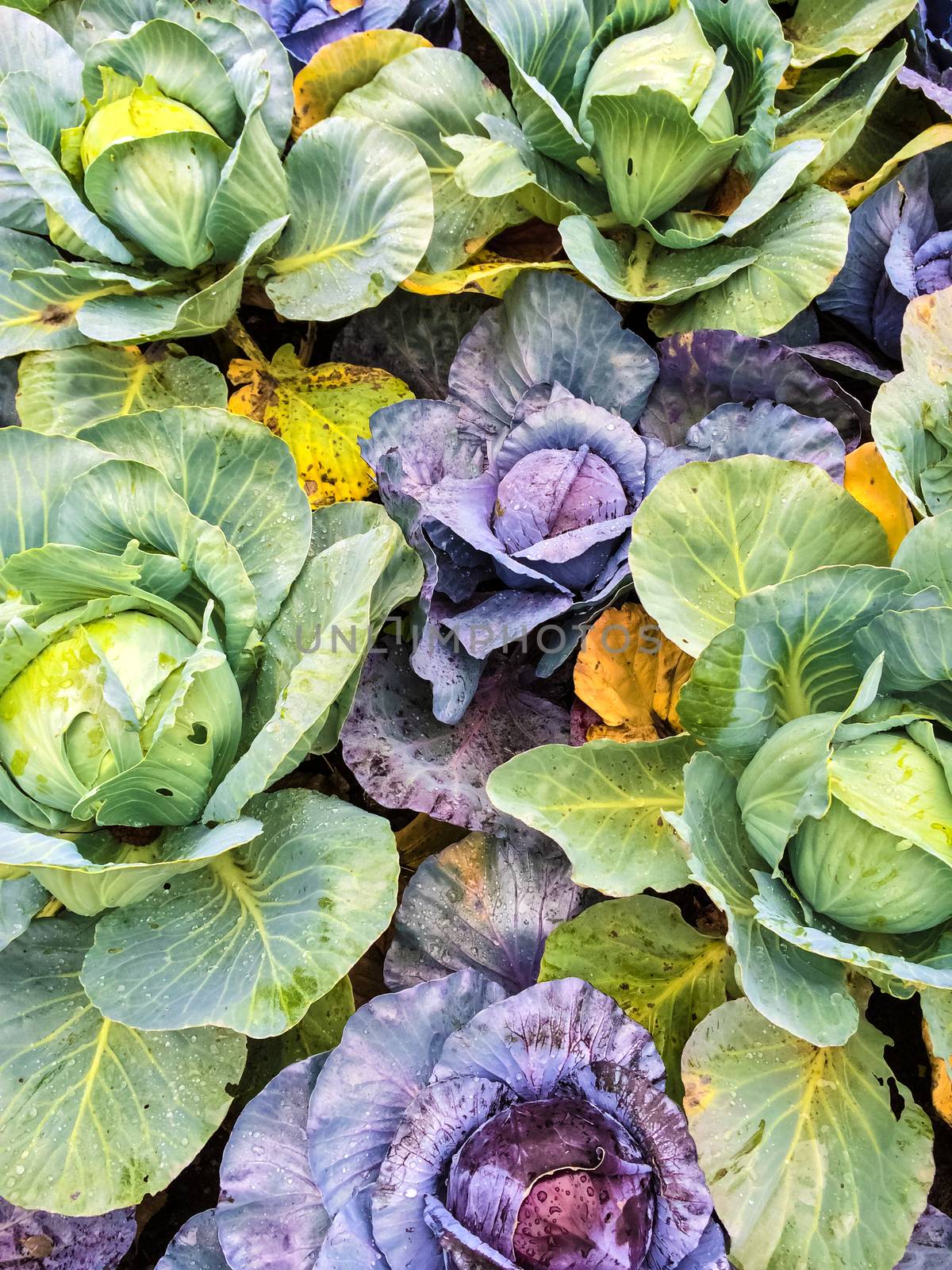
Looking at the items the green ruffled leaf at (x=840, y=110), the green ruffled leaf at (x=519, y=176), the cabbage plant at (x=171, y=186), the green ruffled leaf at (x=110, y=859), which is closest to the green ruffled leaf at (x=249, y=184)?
the cabbage plant at (x=171, y=186)

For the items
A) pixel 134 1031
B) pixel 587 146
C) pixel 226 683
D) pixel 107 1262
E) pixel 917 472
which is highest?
pixel 587 146

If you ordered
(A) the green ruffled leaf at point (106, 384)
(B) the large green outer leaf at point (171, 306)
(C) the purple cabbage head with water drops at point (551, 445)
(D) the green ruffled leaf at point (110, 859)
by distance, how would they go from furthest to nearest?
(A) the green ruffled leaf at point (106, 384), (B) the large green outer leaf at point (171, 306), (C) the purple cabbage head with water drops at point (551, 445), (D) the green ruffled leaf at point (110, 859)

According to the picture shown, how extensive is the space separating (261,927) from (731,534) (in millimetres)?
701

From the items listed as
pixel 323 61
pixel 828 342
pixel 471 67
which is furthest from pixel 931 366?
pixel 323 61

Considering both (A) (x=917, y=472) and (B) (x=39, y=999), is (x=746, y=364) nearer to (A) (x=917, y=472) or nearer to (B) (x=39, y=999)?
(A) (x=917, y=472)

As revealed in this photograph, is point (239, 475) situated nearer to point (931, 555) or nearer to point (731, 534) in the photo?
point (731, 534)

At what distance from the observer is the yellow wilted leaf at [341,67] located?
4.97ft

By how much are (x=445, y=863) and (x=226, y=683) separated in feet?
1.22

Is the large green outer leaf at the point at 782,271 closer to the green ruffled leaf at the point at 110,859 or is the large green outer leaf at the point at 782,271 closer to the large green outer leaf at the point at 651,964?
the large green outer leaf at the point at 651,964

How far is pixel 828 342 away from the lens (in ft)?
5.16

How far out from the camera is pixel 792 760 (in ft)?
3.30

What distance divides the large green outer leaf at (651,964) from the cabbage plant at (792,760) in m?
0.12

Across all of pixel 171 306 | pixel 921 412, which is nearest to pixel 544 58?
pixel 171 306

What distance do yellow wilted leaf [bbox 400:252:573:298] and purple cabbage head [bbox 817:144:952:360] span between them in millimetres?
441
